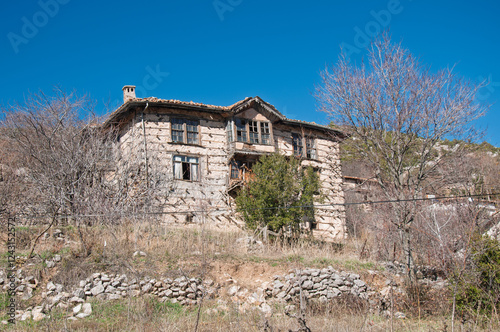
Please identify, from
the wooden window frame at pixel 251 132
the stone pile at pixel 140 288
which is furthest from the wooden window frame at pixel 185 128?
the stone pile at pixel 140 288

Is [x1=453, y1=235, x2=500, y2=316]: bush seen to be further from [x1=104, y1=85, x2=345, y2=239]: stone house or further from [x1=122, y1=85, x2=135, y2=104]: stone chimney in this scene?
[x1=122, y1=85, x2=135, y2=104]: stone chimney

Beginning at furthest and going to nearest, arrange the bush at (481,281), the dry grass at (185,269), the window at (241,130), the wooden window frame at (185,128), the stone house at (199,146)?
the window at (241,130), the wooden window frame at (185,128), the stone house at (199,146), the bush at (481,281), the dry grass at (185,269)

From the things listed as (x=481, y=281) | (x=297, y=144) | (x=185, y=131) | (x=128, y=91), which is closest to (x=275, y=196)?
(x=185, y=131)

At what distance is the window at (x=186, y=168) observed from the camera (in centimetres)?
2403

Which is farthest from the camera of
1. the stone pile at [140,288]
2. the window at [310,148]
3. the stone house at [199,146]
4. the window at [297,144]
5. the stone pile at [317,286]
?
the window at [310,148]

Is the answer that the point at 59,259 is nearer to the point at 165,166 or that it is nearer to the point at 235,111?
the point at 165,166

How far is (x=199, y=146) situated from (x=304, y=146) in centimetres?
739

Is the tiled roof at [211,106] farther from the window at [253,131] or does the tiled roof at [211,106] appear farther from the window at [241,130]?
the window at [253,131]

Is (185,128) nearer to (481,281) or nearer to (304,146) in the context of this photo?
(304,146)

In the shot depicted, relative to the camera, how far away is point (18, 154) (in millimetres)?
23031

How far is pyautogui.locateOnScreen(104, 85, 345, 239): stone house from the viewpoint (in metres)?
23.5

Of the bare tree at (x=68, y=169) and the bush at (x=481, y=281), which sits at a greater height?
the bare tree at (x=68, y=169)

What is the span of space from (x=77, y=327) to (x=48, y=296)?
2526mm

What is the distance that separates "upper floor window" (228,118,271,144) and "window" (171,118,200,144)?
1.96m
